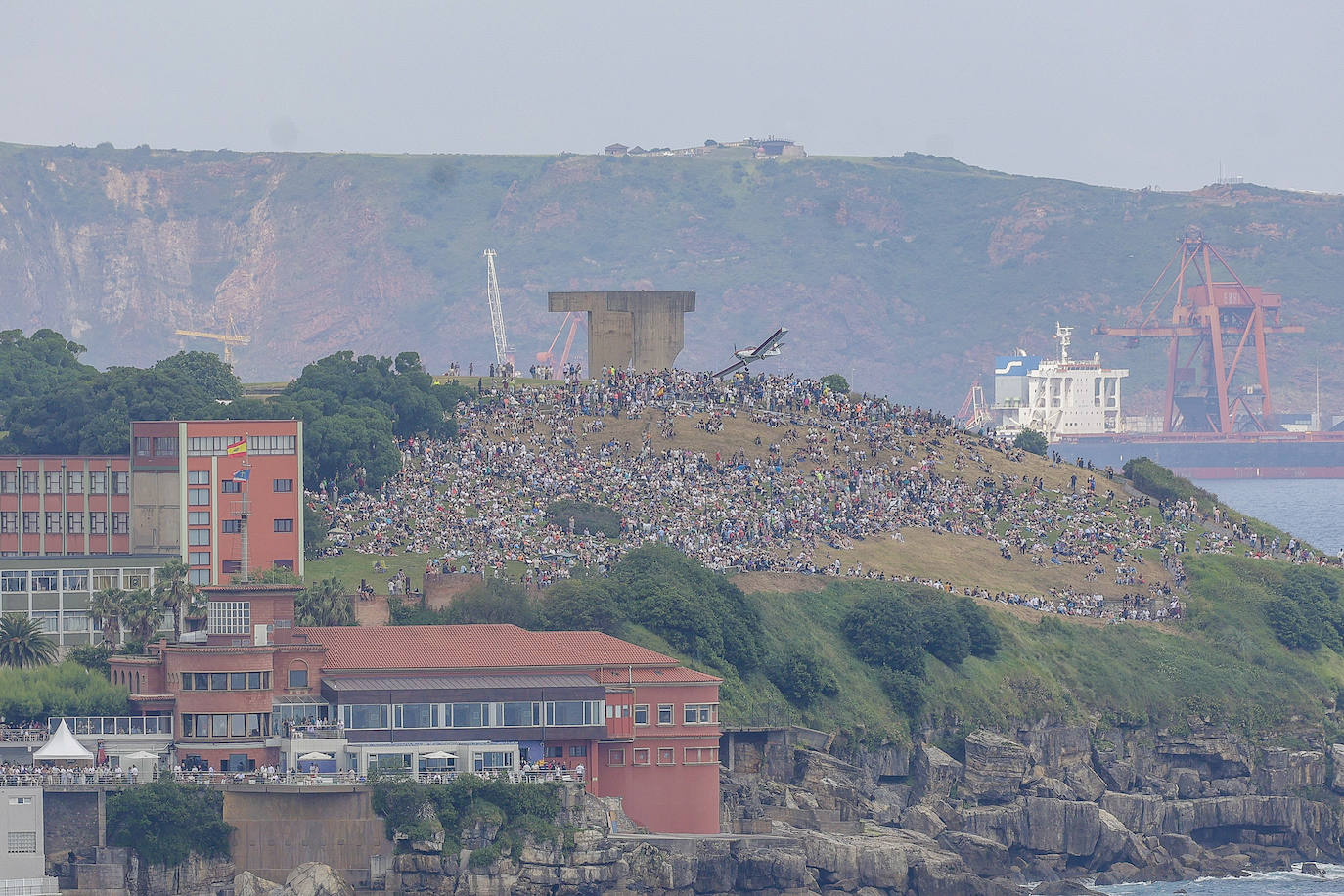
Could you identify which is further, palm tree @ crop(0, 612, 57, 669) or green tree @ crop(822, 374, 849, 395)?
green tree @ crop(822, 374, 849, 395)

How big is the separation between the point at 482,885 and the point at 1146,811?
1540 inches

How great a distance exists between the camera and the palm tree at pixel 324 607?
385 feet

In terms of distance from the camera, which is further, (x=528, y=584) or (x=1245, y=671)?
(x=1245, y=671)

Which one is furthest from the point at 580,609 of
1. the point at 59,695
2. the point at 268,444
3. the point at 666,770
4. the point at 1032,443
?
the point at 1032,443

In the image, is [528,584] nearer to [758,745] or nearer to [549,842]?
[758,745]

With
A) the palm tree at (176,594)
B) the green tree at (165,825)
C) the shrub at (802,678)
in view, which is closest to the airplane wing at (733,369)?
the shrub at (802,678)

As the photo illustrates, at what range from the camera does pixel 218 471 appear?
12756 cm

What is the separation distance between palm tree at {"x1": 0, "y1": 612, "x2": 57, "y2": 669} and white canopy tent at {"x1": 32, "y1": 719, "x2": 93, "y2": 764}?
448 inches

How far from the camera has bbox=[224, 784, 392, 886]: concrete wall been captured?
100m

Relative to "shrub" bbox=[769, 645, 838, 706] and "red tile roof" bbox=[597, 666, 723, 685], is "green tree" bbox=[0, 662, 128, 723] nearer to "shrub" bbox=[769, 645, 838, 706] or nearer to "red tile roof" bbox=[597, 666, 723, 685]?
"red tile roof" bbox=[597, 666, 723, 685]

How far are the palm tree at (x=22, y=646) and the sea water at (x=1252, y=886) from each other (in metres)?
42.8

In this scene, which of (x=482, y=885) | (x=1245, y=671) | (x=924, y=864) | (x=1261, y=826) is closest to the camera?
(x=482, y=885)

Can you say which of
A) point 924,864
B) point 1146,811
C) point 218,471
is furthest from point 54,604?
point 1146,811

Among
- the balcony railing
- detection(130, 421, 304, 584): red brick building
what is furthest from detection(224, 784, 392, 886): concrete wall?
detection(130, 421, 304, 584): red brick building
